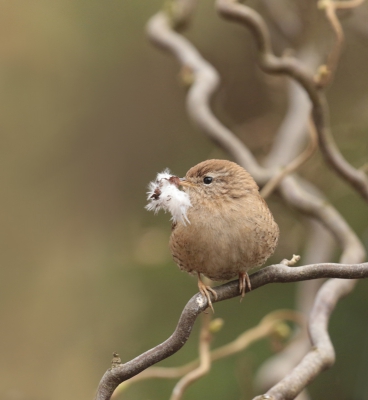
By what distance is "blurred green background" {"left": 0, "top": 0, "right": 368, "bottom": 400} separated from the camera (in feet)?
12.1

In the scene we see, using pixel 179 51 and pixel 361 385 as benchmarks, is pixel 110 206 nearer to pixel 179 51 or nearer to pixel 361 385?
pixel 179 51

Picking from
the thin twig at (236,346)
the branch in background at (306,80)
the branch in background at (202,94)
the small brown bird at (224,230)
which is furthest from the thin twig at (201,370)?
the branch in background at (306,80)

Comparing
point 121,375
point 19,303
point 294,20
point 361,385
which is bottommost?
point 121,375

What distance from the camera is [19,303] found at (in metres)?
4.09

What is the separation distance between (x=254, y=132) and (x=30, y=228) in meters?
1.73

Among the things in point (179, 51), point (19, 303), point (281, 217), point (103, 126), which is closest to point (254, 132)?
point (281, 217)

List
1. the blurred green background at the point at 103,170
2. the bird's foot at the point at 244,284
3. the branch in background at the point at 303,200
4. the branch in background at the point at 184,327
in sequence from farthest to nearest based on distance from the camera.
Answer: the blurred green background at the point at 103,170 < the branch in background at the point at 303,200 < the bird's foot at the point at 244,284 < the branch in background at the point at 184,327

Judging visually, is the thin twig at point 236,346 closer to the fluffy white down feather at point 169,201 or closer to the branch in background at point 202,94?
the branch in background at point 202,94

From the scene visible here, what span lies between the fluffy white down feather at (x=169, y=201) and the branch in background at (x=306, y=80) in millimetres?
797

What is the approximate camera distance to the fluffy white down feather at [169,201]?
5.09 ft

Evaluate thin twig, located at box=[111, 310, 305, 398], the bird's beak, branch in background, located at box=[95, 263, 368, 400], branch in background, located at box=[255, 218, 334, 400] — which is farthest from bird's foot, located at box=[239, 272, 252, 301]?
branch in background, located at box=[255, 218, 334, 400]

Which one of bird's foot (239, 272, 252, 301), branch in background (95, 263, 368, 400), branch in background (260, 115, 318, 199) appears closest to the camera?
branch in background (95, 263, 368, 400)

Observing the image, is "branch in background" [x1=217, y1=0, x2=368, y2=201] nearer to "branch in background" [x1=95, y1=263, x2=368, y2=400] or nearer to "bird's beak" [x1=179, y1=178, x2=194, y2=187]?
"bird's beak" [x1=179, y1=178, x2=194, y2=187]

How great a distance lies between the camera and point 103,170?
4.40 m
